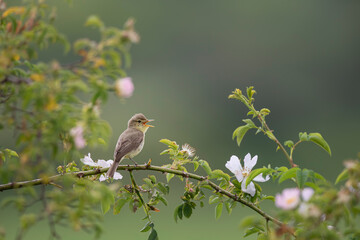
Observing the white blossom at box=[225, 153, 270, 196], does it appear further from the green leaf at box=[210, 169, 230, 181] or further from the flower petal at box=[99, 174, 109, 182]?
the flower petal at box=[99, 174, 109, 182]

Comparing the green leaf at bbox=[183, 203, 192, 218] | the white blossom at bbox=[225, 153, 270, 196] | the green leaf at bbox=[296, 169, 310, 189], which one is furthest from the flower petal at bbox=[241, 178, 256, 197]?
the green leaf at bbox=[296, 169, 310, 189]

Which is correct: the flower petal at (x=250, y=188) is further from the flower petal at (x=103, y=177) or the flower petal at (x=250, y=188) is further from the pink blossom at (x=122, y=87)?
the pink blossom at (x=122, y=87)

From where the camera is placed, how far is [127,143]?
2154 millimetres

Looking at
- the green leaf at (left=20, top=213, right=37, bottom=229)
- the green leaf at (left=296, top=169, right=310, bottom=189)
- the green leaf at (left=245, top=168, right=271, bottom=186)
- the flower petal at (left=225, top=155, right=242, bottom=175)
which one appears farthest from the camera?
the flower petal at (left=225, top=155, right=242, bottom=175)

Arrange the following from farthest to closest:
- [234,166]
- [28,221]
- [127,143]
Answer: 1. [127,143]
2. [234,166]
3. [28,221]

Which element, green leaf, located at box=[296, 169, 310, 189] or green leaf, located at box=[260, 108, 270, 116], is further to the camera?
green leaf, located at box=[260, 108, 270, 116]

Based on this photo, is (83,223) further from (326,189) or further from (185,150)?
(185,150)

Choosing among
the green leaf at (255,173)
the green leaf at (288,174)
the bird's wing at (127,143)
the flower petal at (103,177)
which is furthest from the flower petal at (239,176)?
the bird's wing at (127,143)

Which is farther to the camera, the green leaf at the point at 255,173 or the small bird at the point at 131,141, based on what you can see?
the small bird at the point at 131,141

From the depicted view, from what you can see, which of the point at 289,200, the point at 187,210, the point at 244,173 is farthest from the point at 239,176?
the point at 289,200

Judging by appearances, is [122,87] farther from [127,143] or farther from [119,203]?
[127,143]

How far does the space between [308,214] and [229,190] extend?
55 cm

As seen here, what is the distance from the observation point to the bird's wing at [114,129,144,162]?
2.06m

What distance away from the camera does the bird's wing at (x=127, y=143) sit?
206cm
